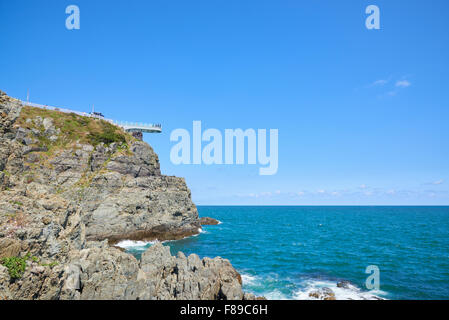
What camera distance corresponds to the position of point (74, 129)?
196ft

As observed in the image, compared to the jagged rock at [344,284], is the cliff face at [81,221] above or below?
above

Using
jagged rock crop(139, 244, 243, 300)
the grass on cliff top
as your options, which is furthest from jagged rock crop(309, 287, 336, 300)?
the grass on cliff top

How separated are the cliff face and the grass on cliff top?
8.5 inches

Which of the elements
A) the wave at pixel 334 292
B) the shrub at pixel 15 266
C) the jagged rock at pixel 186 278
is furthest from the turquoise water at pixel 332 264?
the shrub at pixel 15 266

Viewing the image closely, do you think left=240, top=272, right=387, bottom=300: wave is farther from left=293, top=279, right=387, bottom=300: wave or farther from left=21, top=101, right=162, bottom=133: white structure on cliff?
left=21, top=101, right=162, bottom=133: white structure on cliff

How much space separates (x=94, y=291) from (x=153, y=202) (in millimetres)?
41537

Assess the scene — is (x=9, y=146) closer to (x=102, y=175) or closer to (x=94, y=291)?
(x=94, y=291)

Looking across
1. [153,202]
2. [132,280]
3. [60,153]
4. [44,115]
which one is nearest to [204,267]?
[132,280]

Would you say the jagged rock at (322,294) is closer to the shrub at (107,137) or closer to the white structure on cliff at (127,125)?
the shrub at (107,137)

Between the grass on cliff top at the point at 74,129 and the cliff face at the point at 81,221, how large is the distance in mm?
216

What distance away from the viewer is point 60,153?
5259 cm

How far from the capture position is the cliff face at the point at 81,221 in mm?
14070

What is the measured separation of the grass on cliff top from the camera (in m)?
54.6

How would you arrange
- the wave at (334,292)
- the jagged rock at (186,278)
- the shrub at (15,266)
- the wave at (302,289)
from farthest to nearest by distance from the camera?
1. the wave at (302,289)
2. the wave at (334,292)
3. the jagged rock at (186,278)
4. the shrub at (15,266)
